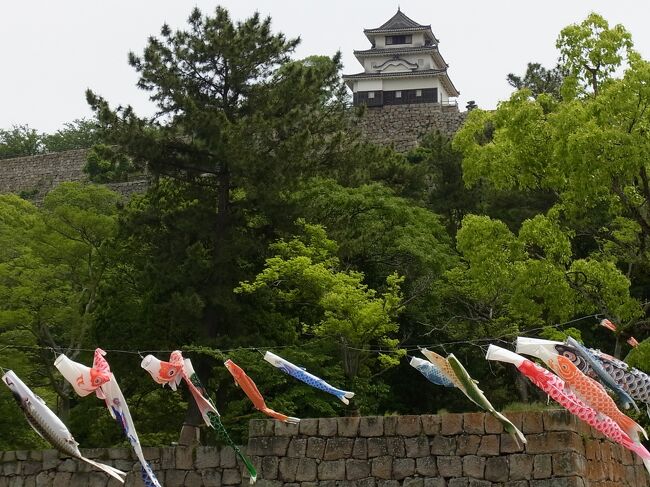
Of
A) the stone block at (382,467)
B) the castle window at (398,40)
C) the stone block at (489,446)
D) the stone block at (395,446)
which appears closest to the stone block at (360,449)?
the stone block at (382,467)

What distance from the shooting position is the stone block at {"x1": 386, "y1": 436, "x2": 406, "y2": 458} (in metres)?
13.8

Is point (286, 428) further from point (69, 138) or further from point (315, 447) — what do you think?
point (69, 138)

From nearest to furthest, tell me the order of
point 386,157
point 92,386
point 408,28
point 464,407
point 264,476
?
point 92,386 → point 264,476 → point 464,407 → point 386,157 → point 408,28

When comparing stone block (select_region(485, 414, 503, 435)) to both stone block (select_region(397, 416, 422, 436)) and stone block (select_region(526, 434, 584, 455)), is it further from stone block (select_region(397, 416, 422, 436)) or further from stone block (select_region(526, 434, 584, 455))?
stone block (select_region(397, 416, 422, 436))

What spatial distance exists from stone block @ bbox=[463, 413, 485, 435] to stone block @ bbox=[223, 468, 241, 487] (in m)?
3.02

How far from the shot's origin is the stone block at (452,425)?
13523mm

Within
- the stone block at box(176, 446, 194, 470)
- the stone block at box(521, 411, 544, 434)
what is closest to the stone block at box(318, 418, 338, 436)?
the stone block at box(176, 446, 194, 470)

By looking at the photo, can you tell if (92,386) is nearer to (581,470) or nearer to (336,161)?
(581,470)

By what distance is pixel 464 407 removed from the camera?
74.0ft

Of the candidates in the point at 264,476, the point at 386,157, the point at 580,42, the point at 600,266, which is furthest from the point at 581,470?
the point at 386,157

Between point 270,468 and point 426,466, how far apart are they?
6.39 feet

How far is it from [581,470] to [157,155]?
39.0 ft

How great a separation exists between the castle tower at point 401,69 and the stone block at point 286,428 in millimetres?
41062

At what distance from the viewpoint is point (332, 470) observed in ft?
46.0
